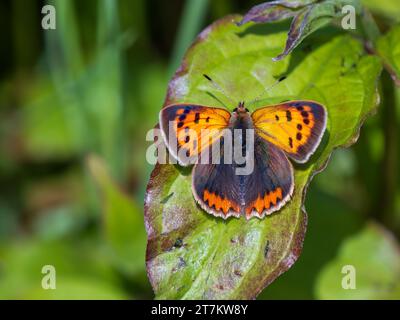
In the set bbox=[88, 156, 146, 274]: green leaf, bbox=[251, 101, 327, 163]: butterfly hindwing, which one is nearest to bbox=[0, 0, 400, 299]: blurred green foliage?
bbox=[88, 156, 146, 274]: green leaf

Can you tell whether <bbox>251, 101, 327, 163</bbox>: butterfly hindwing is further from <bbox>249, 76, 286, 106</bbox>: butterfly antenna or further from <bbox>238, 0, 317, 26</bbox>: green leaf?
<bbox>238, 0, 317, 26</bbox>: green leaf

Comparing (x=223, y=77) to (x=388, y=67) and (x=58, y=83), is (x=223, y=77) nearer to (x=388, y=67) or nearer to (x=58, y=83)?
(x=388, y=67)

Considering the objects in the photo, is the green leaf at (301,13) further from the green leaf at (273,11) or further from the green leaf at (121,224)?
the green leaf at (121,224)

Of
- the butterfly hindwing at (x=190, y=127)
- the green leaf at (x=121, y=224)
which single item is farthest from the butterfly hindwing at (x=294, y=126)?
the green leaf at (x=121, y=224)

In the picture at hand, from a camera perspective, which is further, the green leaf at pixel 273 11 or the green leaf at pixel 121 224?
the green leaf at pixel 121 224

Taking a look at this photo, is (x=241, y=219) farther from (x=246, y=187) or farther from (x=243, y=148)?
(x=243, y=148)

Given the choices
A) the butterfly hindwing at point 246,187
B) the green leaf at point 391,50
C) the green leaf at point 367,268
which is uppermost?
the green leaf at point 391,50
